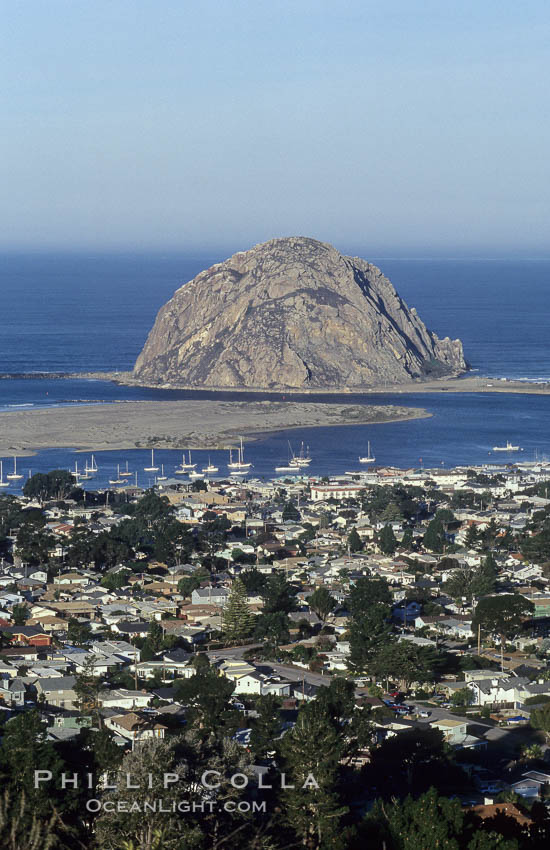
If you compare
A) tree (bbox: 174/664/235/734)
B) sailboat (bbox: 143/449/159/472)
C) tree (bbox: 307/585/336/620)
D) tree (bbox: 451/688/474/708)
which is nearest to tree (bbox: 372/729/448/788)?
tree (bbox: 174/664/235/734)

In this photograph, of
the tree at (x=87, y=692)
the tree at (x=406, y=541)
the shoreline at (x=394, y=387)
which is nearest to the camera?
the tree at (x=87, y=692)

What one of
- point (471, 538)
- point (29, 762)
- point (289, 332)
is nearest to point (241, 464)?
point (471, 538)

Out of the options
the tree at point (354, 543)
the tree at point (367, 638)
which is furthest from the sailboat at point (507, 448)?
the tree at point (367, 638)

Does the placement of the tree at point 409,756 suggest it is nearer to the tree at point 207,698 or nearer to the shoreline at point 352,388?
the tree at point 207,698

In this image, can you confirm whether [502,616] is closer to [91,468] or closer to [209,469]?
[209,469]

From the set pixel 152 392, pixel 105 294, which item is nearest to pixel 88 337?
pixel 152 392
